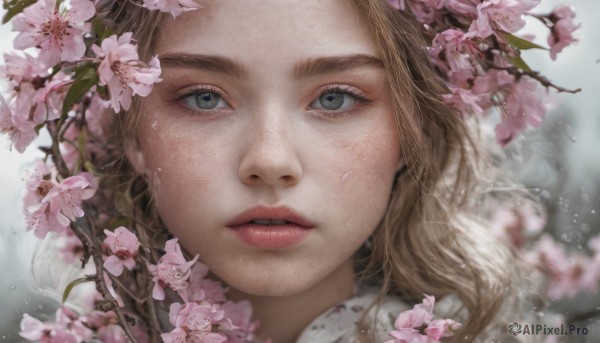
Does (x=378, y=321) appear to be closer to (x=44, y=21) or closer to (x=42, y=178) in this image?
(x=42, y=178)

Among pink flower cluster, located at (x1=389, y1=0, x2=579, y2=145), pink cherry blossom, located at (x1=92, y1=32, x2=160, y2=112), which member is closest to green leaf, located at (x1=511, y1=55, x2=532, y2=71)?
pink flower cluster, located at (x1=389, y1=0, x2=579, y2=145)

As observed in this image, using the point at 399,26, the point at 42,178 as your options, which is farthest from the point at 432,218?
the point at 42,178

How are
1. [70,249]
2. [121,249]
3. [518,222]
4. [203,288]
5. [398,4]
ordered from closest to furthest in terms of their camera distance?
1. [121,249]
2. [398,4]
3. [203,288]
4. [70,249]
5. [518,222]

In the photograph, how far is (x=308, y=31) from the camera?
1.91m

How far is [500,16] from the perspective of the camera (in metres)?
1.97

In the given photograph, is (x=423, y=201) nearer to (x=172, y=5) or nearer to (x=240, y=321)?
(x=240, y=321)

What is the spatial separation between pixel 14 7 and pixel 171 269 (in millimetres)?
580

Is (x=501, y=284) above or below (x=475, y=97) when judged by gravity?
below

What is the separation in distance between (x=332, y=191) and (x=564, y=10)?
66 cm

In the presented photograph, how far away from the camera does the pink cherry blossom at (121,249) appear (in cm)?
192

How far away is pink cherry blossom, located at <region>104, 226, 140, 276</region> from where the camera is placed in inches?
75.7

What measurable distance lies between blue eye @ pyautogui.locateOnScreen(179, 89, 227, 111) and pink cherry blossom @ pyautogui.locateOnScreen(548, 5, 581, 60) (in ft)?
2.40

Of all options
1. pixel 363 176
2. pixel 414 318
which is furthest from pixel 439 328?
pixel 363 176

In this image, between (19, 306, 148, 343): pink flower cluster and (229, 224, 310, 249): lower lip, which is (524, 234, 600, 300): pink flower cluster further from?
(19, 306, 148, 343): pink flower cluster
